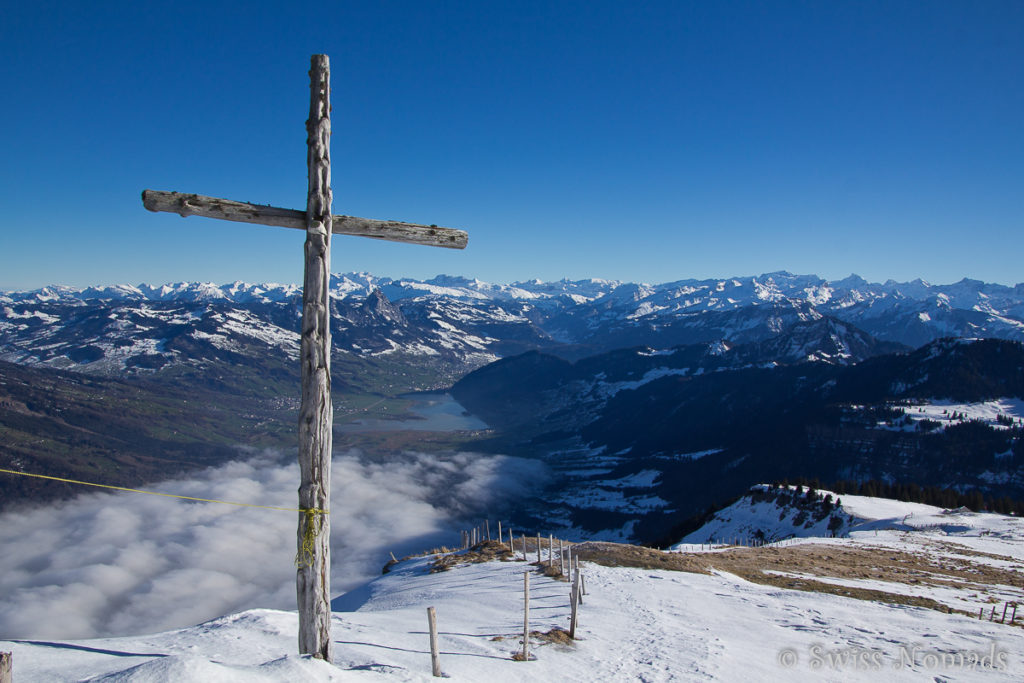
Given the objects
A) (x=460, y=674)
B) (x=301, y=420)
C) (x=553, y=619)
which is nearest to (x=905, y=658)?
(x=553, y=619)

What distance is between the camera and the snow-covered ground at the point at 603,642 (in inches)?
412

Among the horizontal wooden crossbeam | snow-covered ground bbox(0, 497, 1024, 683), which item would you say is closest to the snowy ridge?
snow-covered ground bbox(0, 497, 1024, 683)

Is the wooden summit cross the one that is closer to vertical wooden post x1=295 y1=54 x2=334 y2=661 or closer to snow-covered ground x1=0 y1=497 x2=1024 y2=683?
vertical wooden post x1=295 y1=54 x2=334 y2=661

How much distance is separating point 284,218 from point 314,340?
2594 millimetres

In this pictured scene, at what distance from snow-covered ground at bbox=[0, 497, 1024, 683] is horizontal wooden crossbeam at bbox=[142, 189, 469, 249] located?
7821 mm

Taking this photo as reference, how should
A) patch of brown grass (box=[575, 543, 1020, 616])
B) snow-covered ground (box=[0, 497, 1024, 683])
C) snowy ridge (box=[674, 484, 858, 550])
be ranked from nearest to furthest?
snow-covered ground (box=[0, 497, 1024, 683]), patch of brown grass (box=[575, 543, 1020, 616]), snowy ridge (box=[674, 484, 858, 550])

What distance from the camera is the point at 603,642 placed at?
15922 millimetres

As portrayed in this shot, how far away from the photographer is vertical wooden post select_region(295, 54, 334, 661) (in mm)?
9688

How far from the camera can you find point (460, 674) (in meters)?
11.8

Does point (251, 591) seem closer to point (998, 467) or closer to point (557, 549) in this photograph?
point (557, 549)

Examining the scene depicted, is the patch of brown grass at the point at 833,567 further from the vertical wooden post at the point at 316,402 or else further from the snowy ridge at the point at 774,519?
the snowy ridge at the point at 774,519

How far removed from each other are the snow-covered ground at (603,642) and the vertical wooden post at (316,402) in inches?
37.5

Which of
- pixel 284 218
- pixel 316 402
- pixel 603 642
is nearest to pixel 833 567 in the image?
pixel 603 642

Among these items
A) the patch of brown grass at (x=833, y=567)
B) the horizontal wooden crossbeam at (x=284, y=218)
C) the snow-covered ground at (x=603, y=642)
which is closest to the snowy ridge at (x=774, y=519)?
the patch of brown grass at (x=833, y=567)
